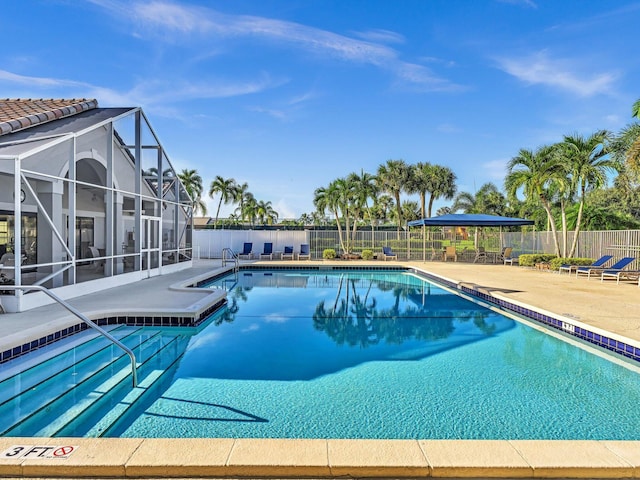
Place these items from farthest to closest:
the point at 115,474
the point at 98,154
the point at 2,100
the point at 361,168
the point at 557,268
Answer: the point at 361,168
the point at 557,268
the point at 2,100
the point at 98,154
the point at 115,474

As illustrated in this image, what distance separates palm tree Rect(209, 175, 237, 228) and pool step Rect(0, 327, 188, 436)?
35984mm

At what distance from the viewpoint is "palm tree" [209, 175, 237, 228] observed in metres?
40.8

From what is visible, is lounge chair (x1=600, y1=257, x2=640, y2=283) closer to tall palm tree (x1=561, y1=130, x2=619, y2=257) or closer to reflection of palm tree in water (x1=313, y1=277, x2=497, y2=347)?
tall palm tree (x1=561, y1=130, x2=619, y2=257)

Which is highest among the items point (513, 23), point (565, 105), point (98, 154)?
point (513, 23)

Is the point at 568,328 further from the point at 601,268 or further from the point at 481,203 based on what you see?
the point at 481,203

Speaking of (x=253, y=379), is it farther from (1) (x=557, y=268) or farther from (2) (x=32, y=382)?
(1) (x=557, y=268)

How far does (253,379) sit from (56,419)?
77.0 inches

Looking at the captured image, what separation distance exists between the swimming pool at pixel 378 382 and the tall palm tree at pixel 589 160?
33.5 feet

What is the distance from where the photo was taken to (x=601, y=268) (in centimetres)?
1337

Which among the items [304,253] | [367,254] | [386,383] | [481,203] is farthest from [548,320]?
[481,203]

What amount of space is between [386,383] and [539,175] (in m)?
15.3

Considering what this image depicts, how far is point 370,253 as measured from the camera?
2025cm

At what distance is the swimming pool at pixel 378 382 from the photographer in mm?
3520

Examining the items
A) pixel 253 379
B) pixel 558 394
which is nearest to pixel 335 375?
pixel 253 379
